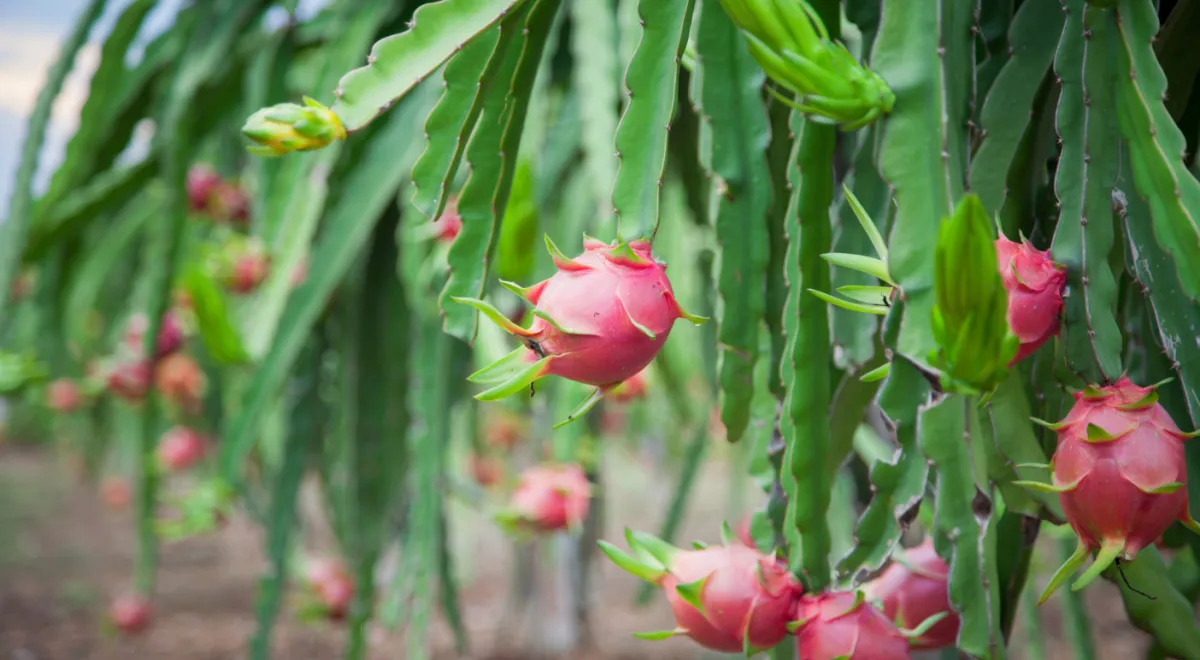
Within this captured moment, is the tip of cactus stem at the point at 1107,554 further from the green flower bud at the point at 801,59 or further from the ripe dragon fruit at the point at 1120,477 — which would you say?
the green flower bud at the point at 801,59

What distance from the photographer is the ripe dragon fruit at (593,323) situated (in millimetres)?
383

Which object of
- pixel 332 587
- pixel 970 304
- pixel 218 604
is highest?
pixel 970 304

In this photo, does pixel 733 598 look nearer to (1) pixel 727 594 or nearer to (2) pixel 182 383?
(1) pixel 727 594

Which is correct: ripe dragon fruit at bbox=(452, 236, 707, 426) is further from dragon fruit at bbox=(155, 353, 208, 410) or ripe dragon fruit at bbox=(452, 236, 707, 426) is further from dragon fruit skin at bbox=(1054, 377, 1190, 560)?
dragon fruit at bbox=(155, 353, 208, 410)

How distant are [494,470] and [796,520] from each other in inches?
97.5

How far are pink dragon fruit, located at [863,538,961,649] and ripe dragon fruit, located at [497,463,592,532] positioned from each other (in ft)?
1.99

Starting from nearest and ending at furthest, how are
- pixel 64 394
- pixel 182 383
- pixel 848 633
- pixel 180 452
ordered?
1. pixel 848 633
2. pixel 182 383
3. pixel 180 452
4. pixel 64 394

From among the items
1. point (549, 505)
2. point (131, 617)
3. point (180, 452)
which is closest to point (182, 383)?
point (180, 452)

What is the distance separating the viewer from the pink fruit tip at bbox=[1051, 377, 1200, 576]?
0.37 m

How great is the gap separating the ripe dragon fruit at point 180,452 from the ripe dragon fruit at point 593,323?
202 centimetres

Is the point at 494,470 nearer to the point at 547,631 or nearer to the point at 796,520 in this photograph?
the point at 547,631

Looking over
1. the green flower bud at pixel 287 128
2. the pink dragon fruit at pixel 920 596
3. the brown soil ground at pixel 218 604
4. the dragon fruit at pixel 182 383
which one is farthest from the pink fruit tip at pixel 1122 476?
the brown soil ground at pixel 218 604

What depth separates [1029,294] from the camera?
15.2 inches

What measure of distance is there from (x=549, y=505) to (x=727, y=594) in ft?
2.09
